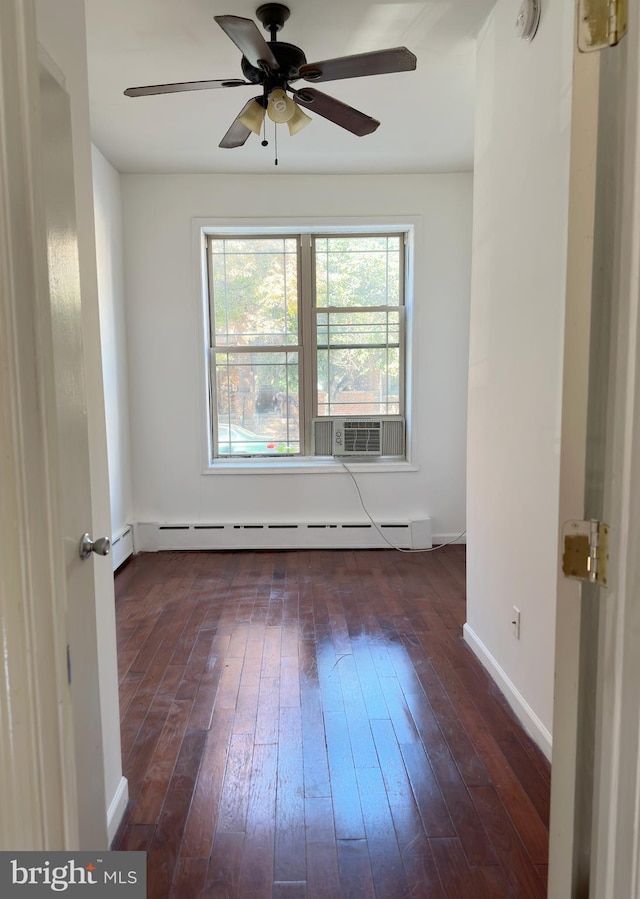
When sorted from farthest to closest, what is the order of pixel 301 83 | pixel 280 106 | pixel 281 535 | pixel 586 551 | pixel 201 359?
pixel 281 535 → pixel 201 359 → pixel 301 83 → pixel 280 106 → pixel 586 551

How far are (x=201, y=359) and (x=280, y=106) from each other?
2.42 m

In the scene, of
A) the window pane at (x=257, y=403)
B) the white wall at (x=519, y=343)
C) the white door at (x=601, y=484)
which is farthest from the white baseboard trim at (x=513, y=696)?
the window pane at (x=257, y=403)

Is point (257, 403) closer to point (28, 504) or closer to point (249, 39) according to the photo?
point (249, 39)

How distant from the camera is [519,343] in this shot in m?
2.26

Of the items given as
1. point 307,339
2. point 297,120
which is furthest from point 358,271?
point 297,120

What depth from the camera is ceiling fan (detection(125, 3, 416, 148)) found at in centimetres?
212

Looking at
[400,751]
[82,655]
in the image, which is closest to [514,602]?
[400,751]

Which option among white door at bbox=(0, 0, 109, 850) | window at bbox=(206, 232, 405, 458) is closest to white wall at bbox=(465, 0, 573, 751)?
white door at bbox=(0, 0, 109, 850)

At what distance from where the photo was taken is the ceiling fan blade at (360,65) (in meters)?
2.12

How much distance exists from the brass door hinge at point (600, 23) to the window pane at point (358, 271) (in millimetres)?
4016

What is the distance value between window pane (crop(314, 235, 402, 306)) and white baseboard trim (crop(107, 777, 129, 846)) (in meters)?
3.85

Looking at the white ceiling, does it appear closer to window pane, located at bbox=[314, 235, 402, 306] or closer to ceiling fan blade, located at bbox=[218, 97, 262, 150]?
ceiling fan blade, located at bbox=[218, 97, 262, 150]

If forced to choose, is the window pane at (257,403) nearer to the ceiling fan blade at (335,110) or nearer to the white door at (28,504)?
the ceiling fan blade at (335,110)

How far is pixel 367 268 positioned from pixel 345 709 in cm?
362
